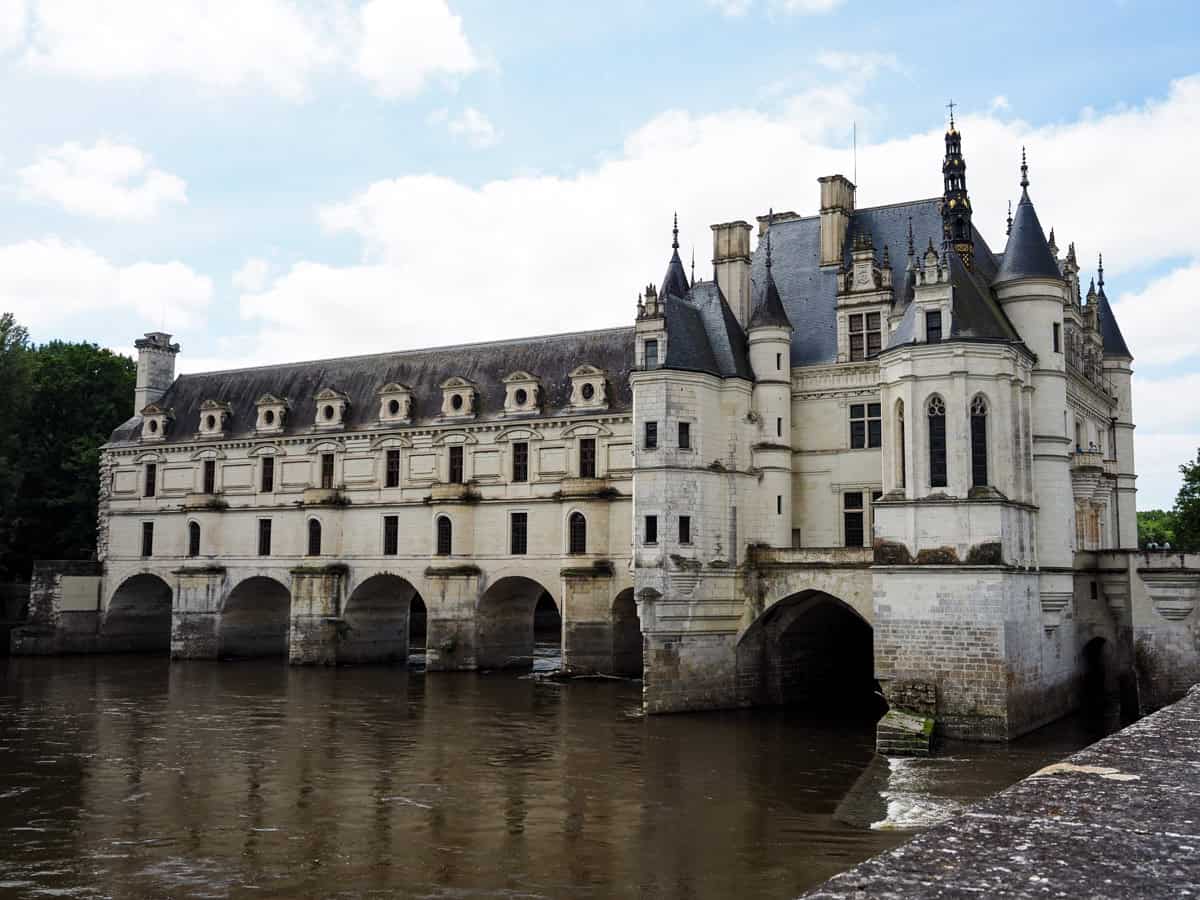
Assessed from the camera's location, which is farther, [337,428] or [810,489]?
[337,428]

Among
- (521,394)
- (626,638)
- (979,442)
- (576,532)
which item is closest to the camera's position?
(979,442)

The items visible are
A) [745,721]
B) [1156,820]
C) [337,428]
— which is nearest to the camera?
[1156,820]

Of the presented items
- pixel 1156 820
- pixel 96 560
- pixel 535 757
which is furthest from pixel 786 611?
pixel 96 560

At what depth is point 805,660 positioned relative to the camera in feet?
115

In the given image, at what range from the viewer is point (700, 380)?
3281cm

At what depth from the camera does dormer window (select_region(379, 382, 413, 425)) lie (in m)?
47.1

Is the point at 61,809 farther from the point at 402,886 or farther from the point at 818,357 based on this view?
the point at 818,357

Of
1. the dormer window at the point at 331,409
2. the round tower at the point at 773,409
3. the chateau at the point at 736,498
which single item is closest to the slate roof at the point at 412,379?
the chateau at the point at 736,498

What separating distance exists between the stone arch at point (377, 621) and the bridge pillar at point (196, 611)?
6.92 meters

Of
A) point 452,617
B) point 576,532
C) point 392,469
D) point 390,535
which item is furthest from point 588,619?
point 392,469

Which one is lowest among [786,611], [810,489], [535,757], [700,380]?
[535,757]

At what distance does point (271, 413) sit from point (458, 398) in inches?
396

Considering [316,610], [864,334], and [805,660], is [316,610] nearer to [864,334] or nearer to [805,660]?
[805,660]

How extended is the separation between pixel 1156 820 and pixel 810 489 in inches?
1131
